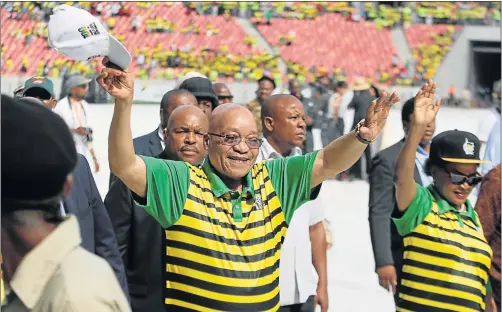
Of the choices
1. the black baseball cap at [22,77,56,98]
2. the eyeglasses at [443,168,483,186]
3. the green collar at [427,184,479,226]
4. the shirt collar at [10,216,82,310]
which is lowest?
the green collar at [427,184,479,226]

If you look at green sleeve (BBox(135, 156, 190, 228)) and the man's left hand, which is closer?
green sleeve (BBox(135, 156, 190, 228))

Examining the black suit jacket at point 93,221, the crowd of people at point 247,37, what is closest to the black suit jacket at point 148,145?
the black suit jacket at point 93,221

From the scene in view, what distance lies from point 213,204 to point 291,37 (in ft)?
105

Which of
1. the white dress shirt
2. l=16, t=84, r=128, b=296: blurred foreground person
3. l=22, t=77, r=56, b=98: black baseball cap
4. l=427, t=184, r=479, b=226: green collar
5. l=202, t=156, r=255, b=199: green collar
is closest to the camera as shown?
l=202, t=156, r=255, b=199: green collar

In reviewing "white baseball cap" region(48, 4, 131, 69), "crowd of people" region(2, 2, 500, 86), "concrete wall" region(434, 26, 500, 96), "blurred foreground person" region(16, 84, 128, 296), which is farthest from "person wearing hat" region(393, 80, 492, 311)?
"concrete wall" region(434, 26, 500, 96)

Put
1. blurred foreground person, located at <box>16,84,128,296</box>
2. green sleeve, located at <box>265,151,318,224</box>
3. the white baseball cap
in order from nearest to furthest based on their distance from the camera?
the white baseball cap < green sleeve, located at <box>265,151,318,224</box> < blurred foreground person, located at <box>16,84,128,296</box>

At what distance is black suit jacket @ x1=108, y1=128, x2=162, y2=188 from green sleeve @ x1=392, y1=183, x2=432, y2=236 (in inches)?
76.2

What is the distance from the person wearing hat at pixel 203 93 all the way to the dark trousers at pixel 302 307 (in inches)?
88.1

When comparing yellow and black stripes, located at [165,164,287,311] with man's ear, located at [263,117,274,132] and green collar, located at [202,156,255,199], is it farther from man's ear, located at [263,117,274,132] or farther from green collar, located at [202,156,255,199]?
man's ear, located at [263,117,274,132]

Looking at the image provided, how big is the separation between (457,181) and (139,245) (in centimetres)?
166

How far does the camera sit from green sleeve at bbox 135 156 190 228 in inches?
154

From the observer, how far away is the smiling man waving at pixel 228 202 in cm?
388

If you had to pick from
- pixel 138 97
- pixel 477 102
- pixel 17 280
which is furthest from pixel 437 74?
pixel 17 280

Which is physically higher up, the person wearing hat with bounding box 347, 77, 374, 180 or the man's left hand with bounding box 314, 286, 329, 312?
the man's left hand with bounding box 314, 286, 329, 312
